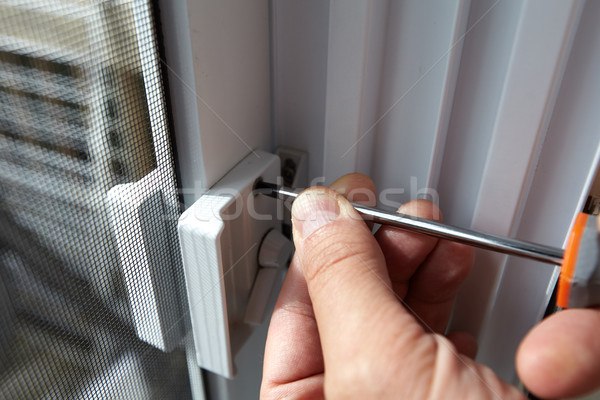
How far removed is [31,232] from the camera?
33cm

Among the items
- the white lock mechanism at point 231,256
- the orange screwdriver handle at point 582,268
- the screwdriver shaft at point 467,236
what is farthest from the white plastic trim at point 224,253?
the orange screwdriver handle at point 582,268

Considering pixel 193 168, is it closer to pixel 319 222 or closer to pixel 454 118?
pixel 319 222

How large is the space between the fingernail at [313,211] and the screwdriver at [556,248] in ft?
0.09

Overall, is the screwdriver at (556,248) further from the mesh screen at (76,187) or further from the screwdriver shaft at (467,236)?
the mesh screen at (76,187)

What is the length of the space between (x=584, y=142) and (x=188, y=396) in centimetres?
54

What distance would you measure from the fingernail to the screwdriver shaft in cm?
3

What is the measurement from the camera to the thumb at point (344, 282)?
0.34 meters

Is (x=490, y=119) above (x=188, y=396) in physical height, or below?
above

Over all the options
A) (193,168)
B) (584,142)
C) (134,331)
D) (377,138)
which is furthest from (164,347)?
(584,142)

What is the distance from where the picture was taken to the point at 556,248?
1.25ft

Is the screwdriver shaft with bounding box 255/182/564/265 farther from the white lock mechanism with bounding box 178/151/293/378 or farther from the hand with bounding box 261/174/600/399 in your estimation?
the white lock mechanism with bounding box 178/151/293/378

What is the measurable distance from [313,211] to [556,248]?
21cm

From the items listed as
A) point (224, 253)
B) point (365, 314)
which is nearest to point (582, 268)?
point (365, 314)

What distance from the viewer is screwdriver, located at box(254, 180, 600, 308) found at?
33 cm
